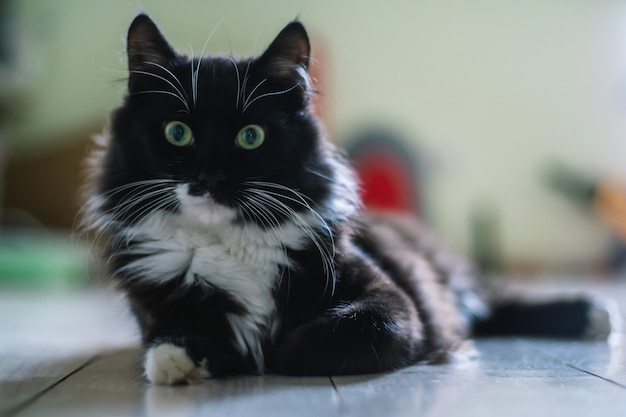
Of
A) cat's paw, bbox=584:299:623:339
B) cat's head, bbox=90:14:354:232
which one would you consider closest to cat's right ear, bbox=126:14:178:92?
cat's head, bbox=90:14:354:232

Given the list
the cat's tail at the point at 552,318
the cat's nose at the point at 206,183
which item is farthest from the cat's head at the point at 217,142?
the cat's tail at the point at 552,318

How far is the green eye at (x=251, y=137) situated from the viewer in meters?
1.52

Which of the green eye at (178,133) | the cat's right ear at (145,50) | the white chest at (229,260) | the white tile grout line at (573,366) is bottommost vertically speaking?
the white tile grout line at (573,366)

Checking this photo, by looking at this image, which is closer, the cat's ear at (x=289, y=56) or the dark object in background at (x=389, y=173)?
the cat's ear at (x=289, y=56)

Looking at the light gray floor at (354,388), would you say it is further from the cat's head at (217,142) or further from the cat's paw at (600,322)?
the cat's head at (217,142)

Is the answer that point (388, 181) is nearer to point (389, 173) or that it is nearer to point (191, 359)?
point (389, 173)

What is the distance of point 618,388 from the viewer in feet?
4.12

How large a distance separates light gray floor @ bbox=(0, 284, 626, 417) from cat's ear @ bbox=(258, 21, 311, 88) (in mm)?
750

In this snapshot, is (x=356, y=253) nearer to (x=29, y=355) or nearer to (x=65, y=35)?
(x=29, y=355)

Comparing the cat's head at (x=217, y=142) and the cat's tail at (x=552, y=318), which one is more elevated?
the cat's head at (x=217, y=142)

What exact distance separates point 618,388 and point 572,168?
197 inches

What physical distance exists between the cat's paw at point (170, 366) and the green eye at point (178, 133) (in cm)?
47

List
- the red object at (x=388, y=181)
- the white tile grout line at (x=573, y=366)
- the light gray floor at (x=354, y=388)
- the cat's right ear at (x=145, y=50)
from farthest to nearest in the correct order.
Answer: the red object at (x=388, y=181), the cat's right ear at (x=145, y=50), the white tile grout line at (x=573, y=366), the light gray floor at (x=354, y=388)

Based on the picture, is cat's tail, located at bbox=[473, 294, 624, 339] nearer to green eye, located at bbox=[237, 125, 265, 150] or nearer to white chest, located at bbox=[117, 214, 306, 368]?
white chest, located at bbox=[117, 214, 306, 368]
